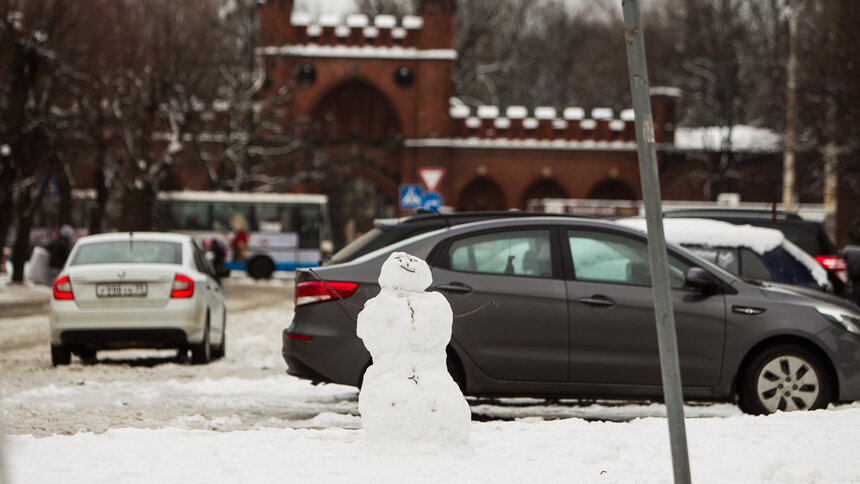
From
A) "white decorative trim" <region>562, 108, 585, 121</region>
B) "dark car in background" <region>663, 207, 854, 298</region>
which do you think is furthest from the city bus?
"dark car in background" <region>663, 207, 854, 298</region>

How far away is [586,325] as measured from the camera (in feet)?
32.2

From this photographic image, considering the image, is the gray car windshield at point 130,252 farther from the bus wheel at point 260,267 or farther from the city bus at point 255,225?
the city bus at point 255,225

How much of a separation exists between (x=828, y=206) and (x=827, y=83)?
9.34 m

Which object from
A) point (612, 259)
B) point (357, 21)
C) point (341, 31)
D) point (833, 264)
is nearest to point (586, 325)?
point (612, 259)

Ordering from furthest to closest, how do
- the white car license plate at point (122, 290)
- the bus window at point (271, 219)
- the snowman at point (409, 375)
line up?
the bus window at point (271, 219)
the white car license plate at point (122, 290)
the snowman at point (409, 375)

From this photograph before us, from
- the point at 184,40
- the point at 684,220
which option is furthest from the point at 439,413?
the point at 184,40

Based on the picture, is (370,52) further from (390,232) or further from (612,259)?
(612,259)

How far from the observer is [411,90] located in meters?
57.2

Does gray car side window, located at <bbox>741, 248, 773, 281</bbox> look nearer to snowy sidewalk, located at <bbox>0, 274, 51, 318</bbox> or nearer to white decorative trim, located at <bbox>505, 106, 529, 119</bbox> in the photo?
snowy sidewalk, located at <bbox>0, 274, 51, 318</bbox>

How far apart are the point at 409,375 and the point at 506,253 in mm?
3397

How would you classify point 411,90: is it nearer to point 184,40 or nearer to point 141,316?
point 184,40

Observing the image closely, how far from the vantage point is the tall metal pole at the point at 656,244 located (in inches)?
204

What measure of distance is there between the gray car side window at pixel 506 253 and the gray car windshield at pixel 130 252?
5.61 metres

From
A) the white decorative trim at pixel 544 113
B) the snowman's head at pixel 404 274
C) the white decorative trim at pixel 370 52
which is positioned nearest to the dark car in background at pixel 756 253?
the snowman's head at pixel 404 274
